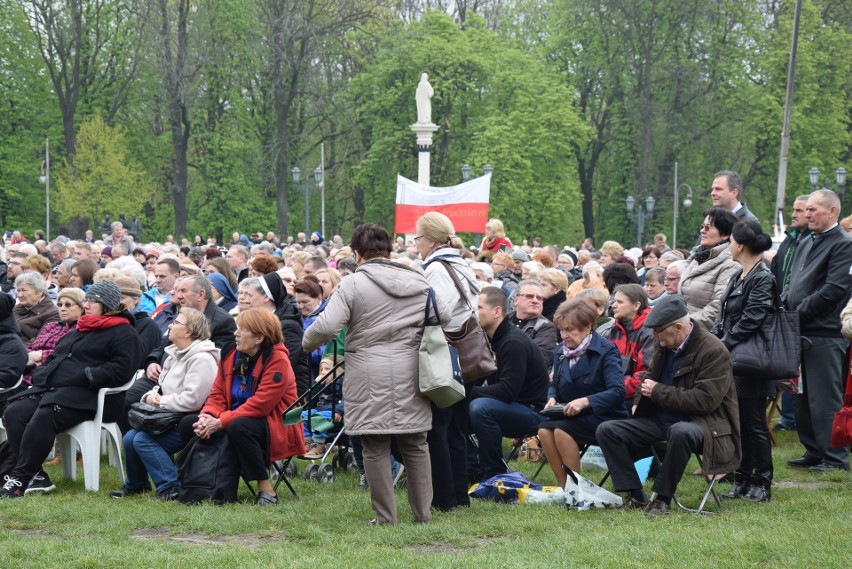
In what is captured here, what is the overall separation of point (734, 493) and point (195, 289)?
4413 mm

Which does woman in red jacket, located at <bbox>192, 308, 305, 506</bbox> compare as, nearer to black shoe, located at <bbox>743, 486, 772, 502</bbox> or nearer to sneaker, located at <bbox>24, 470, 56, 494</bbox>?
sneaker, located at <bbox>24, 470, 56, 494</bbox>

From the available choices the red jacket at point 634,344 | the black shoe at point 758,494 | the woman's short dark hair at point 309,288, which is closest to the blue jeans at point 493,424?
the red jacket at point 634,344

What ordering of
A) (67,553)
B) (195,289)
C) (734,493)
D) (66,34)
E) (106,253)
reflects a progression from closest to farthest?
(67,553)
(734,493)
(195,289)
(106,253)
(66,34)

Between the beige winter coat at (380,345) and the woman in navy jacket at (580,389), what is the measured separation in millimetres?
1212

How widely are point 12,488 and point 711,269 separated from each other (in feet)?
18.0

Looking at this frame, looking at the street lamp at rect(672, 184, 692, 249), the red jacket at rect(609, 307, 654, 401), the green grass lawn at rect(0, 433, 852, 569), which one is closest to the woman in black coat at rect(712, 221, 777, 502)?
the green grass lawn at rect(0, 433, 852, 569)

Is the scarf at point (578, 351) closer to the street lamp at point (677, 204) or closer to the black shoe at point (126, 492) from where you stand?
the black shoe at point (126, 492)

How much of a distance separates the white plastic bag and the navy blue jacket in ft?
1.50

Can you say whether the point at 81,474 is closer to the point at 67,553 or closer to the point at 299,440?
the point at 299,440

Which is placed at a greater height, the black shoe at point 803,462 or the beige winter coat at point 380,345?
the beige winter coat at point 380,345

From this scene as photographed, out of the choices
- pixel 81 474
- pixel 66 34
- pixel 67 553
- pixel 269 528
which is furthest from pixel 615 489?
pixel 66 34

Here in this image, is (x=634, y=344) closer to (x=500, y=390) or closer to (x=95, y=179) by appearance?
(x=500, y=390)

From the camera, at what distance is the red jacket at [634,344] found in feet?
26.6

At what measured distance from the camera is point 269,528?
6.76m
